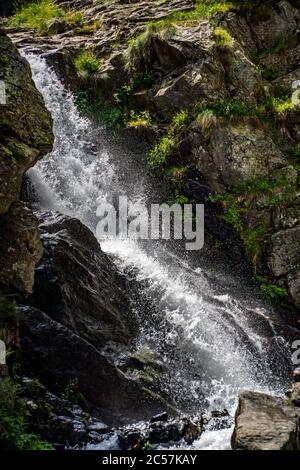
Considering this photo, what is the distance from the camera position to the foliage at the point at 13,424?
6738mm

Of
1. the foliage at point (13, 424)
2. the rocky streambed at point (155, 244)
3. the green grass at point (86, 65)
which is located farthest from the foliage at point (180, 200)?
the foliage at point (13, 424)

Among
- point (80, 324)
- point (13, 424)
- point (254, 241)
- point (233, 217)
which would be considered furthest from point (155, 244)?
point (13, 424)

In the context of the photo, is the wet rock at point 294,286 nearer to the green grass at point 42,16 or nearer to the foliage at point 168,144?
the foliage at point 168,144

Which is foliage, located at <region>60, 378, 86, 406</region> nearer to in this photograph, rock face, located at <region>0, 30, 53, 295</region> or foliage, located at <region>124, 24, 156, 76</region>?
rock face, located at <region>0, 30, 53, 295</region>

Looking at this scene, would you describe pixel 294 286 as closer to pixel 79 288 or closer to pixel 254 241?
pixel 254 241

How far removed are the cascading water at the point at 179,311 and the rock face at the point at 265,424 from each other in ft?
2.49

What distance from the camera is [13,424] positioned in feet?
22.9

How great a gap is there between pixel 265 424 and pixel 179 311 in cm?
457

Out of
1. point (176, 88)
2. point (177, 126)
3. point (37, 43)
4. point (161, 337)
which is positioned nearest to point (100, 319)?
point (161, 337)

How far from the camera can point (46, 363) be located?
882 cm

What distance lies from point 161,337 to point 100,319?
142 centimetres

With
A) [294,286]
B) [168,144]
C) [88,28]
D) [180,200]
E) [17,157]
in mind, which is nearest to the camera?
[17,157]

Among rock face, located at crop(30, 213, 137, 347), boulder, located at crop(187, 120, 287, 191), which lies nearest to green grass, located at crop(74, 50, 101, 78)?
boulder, located at crop(187, 120, 287, 191)

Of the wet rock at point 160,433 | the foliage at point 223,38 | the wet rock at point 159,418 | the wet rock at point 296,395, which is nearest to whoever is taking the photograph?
the wet rock at point 160,433
